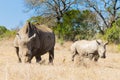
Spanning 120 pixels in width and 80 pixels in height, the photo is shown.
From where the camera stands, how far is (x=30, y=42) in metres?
13.1

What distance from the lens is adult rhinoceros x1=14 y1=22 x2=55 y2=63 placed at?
1273 centimetres

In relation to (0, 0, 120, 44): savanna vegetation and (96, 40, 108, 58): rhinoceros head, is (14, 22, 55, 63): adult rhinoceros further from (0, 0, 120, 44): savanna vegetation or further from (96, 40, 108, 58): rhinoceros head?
(0, 0, 120, 44): savanna vegetation

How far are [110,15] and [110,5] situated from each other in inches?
47.1

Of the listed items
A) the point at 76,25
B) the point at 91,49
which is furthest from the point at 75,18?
the point at 91,49

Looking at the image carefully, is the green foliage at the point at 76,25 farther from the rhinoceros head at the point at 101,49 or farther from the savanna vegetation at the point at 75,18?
the rhinoceros head at the point at 101,49

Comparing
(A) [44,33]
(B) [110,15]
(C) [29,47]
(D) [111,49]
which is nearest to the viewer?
(C) [29,47]

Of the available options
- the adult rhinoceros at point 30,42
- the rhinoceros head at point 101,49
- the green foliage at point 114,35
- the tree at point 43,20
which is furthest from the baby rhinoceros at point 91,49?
the tree at point 43,20

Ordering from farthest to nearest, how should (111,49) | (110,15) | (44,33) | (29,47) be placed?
(110,15)
(111,49)
(44,33)
(29,47)

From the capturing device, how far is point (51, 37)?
16031mm

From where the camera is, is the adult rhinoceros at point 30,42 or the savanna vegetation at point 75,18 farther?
the savanna vegetation at point 75,18

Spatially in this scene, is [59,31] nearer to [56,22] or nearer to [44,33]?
[56,22]

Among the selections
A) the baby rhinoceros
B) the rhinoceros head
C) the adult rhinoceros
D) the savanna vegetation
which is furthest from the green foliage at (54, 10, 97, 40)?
the adult rhinoceros

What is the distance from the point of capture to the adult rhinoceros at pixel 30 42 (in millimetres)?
12734

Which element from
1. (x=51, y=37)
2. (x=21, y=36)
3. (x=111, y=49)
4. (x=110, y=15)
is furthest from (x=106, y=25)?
(x=21, y=36)
